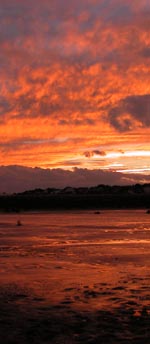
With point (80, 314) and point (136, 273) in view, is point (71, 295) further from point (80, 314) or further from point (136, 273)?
point (136, 273)

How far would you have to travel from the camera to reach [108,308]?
47.6ft

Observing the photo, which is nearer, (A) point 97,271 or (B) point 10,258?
(A) point 97,271

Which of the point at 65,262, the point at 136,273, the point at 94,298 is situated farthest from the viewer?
the point at 65,262

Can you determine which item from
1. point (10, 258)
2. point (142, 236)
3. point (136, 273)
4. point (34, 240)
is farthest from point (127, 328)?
point (142, 236)

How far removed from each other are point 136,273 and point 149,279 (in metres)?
1.47

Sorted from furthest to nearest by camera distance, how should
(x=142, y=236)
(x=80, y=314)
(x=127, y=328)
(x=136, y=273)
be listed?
(x=142, y=236)
(x=136, y=273)
(x=80, y=314)
(x=127, y=328)

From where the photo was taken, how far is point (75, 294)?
16422 millimetres

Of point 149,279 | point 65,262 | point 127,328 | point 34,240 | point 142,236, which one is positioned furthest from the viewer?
point 142,236

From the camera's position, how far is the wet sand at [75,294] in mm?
12328

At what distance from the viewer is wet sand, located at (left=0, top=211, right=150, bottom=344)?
40.4 ft

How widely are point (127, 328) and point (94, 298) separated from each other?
3.22 m

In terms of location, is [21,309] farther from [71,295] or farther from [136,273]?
[136,273]

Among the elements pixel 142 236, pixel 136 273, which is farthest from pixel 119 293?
pixel 142 236

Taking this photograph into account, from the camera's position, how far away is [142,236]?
37062mm
